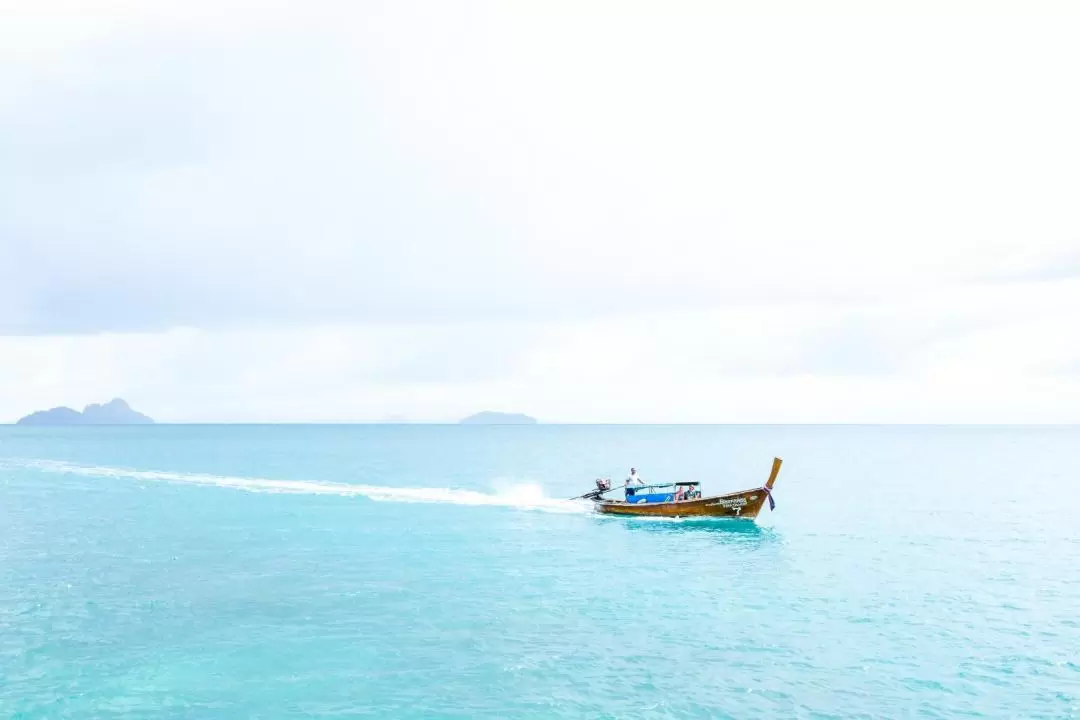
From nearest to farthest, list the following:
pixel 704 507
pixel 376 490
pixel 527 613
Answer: pixel 527 613 < pixel 704 507 < pixel 376 490

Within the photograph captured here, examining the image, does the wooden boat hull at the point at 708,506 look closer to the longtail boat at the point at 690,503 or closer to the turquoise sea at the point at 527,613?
the longtail boat at the point at 690,503

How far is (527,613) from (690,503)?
29.9m

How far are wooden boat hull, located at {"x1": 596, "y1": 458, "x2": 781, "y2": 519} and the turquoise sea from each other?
107 cm

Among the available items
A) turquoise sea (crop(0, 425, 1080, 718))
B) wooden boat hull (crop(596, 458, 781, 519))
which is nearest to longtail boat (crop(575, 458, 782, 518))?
wooden boat hull (crop(596, 458, 781, 519))

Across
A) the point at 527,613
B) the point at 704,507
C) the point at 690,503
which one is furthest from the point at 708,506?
the point at 527,613

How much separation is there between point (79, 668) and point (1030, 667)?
3600cm

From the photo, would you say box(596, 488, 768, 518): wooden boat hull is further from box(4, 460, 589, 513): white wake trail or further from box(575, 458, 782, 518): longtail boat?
box(4, 460, 589, 513): white wake trail

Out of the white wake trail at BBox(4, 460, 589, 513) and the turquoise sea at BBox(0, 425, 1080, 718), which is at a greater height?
the white wake trail at BBox(4, 460, 589, 513)

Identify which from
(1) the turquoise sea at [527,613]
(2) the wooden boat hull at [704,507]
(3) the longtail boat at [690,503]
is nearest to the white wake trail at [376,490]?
(1) the turquoise sea at [527,613]

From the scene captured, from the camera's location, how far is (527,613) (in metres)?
34.7

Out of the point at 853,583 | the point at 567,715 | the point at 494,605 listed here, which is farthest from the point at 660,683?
the point at 853,583

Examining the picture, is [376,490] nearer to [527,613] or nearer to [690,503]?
[690,503]

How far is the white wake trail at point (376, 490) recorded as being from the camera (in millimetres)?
74500

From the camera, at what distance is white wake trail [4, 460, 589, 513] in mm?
74500
